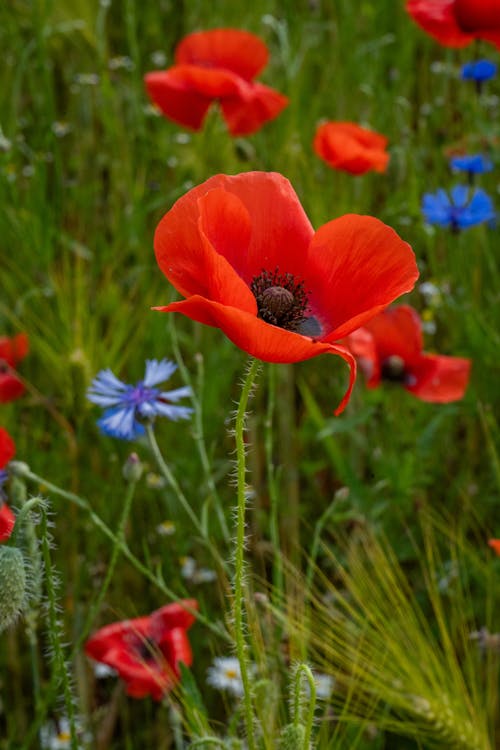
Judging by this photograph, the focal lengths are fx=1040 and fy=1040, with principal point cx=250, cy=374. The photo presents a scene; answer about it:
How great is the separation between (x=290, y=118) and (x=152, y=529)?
2.58 feet

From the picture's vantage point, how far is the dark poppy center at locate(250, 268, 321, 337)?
0.79m

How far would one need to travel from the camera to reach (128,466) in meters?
1.05

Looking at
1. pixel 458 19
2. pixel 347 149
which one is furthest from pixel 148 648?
pixel 458 19

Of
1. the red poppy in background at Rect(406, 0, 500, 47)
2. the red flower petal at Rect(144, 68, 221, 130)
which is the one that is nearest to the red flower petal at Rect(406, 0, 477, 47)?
the red poppy in background at Rect(406, 0, 500, 47)

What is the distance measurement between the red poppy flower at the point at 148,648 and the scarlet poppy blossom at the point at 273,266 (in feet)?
1.36

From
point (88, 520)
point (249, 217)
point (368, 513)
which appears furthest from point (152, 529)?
point (249, 217)

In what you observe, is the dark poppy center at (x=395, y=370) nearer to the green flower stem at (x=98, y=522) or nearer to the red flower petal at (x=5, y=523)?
the green flower stem at (x=98, y=522)

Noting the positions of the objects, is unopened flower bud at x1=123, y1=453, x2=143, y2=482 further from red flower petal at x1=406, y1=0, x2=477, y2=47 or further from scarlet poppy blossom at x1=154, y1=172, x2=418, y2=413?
red flower petal at x1=406, y1=0, x2=477, y2=47

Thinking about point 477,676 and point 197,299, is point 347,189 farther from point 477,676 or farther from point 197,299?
point 197,299

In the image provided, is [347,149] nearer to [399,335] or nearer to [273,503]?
[399,335]

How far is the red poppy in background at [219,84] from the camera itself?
163cm

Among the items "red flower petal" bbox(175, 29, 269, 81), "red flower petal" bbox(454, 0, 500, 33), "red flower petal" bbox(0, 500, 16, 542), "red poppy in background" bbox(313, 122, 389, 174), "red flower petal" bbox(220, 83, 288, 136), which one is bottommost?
"red flower petal" bbox(0, 500, 16, 542)

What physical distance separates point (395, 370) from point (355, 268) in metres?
0.77

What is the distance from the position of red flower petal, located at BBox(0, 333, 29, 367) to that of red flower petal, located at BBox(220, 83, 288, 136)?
0.48 metres
